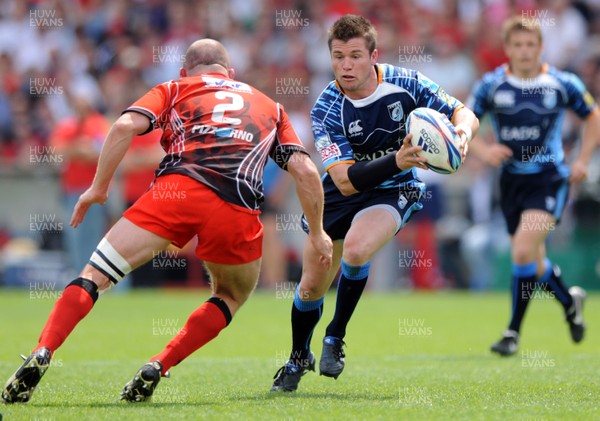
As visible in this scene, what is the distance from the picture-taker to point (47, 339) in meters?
5.68

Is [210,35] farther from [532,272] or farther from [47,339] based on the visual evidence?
[47,339]

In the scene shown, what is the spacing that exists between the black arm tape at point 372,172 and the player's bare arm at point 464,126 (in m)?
0.43

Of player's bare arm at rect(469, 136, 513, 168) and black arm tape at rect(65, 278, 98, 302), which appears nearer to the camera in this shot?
black arm tape at rect(65, 278, 98, 302)

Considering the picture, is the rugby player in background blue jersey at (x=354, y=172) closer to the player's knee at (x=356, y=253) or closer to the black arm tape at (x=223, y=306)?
the player's knee at (x=356, y=253)

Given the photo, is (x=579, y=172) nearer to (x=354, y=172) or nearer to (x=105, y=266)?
(x=354, y=172)

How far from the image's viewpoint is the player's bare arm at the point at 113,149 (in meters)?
5.86

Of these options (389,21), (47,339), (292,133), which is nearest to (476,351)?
(292,133)

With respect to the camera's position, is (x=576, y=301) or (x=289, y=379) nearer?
(x=289, y=379)

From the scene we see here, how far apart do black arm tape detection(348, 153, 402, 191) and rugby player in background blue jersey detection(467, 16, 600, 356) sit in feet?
10.3

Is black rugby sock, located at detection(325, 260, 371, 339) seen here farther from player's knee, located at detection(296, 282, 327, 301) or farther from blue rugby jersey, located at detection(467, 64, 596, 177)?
blue rugby jersey, located at detection(467, 64, 596, 177)

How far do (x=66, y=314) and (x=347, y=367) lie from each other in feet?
9.43

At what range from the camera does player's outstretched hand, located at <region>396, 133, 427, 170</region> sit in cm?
628

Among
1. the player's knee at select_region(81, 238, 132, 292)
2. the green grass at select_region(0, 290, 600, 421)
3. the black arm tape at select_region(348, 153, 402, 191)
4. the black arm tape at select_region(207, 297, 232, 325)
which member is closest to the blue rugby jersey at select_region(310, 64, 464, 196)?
the black arm tape at select_region(348, 153, 402, 191)

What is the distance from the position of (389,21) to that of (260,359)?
10.8 metres
